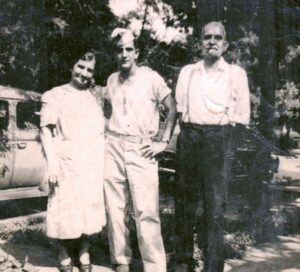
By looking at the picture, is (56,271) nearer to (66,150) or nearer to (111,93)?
(66,150)

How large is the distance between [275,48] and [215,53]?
2.69 metres

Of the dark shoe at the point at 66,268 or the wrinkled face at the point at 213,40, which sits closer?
Answer: the wrinkled face at the point at 213,40

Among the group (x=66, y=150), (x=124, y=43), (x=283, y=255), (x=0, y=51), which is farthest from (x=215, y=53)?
(x=0, y=51)

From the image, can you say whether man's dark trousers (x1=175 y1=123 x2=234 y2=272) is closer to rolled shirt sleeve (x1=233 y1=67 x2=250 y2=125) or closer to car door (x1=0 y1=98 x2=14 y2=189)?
rolled shirt sleeve (x1=233 y1=67 x2=250 y2=125)

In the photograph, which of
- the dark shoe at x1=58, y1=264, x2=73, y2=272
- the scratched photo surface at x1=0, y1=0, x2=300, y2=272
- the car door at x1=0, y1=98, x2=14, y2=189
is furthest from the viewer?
the car door at x1=0, y1=98, x2=14, y2=189

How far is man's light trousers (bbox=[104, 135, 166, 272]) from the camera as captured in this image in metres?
3.66

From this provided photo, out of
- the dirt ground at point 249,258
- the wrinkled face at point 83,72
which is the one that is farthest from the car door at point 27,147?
the wrinkled face at point 83,72

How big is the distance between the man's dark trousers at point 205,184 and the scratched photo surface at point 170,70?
5 centimetres

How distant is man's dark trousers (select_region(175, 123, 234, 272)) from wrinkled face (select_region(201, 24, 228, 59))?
1.85 ft

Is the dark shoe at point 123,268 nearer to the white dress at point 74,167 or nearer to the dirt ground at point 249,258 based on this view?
the white dress at point 74,167

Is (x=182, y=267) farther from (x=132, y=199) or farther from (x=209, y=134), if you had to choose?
(x=209, y=134)

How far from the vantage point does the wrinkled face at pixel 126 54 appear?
12.0 feet

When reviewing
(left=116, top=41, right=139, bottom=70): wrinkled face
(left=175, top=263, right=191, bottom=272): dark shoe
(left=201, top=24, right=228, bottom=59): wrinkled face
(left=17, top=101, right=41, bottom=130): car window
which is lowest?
(left=175, top=263, right=191, bottom=272): dark shoe

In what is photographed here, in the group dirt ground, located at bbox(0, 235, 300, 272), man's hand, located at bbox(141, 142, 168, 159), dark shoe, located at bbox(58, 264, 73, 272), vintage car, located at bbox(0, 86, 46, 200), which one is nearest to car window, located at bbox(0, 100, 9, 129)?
vintage car, located at bbox(0, 86, 46, 200)
